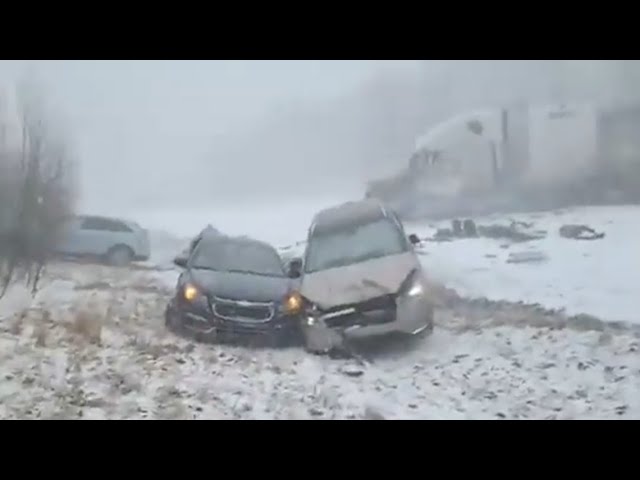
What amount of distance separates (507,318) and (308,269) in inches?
33.7

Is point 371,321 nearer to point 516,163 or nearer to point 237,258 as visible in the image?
point 237,258

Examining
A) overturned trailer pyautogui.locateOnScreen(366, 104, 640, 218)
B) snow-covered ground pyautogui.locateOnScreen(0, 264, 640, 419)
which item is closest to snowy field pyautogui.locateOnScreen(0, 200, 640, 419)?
snow-covered ground pyautogui.locateOnScreen(0, 264, 640, 419)

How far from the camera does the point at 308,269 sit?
3916 millimetres

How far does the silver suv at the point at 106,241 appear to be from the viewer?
3992 millimetres

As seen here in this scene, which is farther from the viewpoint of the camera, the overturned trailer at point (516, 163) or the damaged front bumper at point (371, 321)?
the overturned trailer at point (516, 163)

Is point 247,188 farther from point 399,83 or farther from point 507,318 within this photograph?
point 507,318

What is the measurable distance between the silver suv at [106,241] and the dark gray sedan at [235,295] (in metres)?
0.21

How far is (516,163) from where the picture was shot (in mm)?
3953

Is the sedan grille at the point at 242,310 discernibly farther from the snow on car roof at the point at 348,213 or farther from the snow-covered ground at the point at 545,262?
the snow on car roof at the point at 348,213

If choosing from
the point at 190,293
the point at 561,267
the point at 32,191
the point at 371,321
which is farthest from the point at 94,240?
the point at 561,267

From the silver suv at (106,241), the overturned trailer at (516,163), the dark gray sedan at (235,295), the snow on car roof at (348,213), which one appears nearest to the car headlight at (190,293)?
the dark gray sedan at (235,295)

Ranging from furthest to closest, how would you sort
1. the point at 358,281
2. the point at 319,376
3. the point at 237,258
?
the point at 237,258, the point at 358,281, the point at 319,376

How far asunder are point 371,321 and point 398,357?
184 mm

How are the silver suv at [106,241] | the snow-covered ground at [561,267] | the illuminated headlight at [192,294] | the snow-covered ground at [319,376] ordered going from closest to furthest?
1. the snow-covered ground at [319,376]
2. the snow-covered ground at [561,267]
3. the illuminated headlight at [192,294]
4. the silver suv at [106,241]
